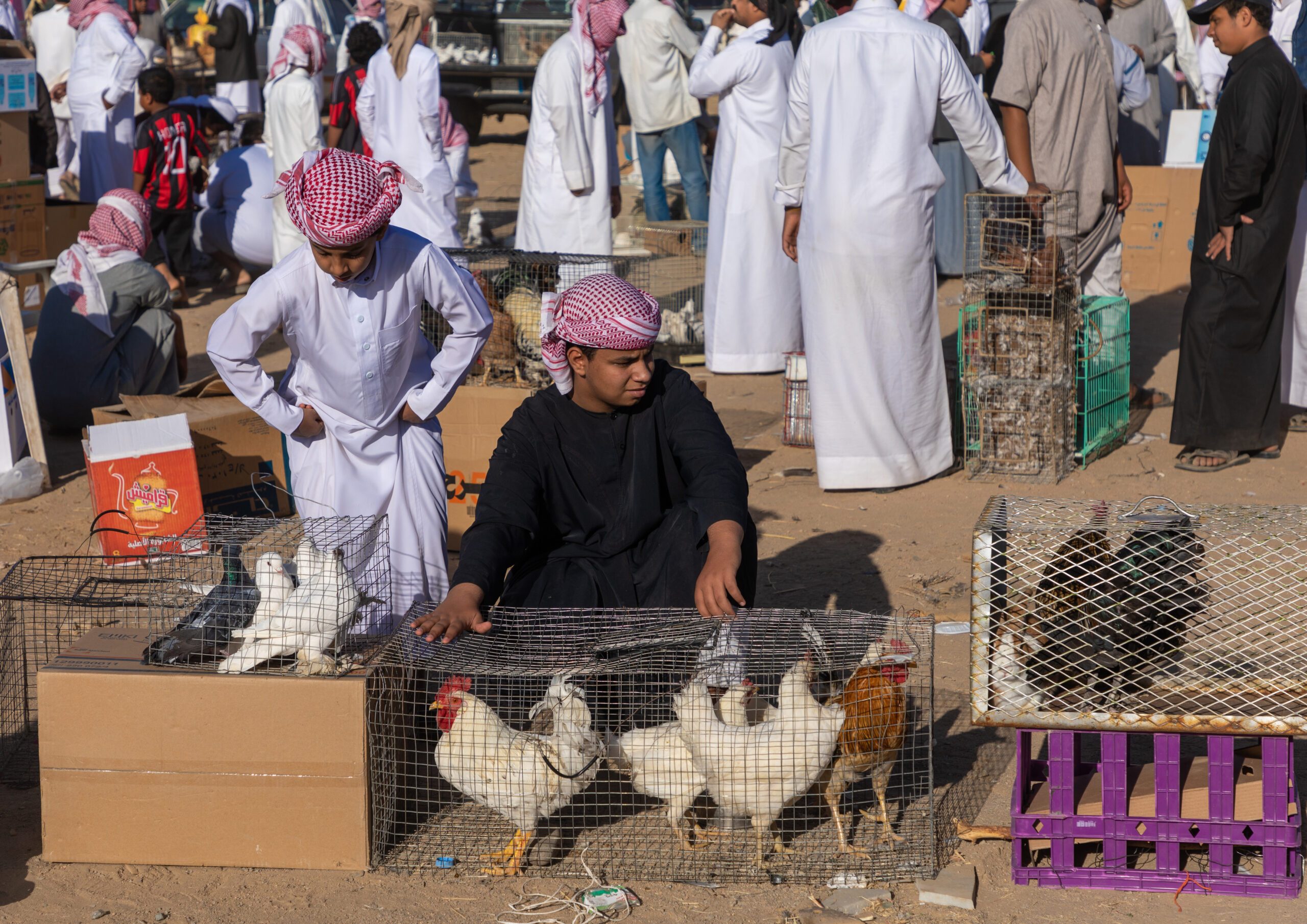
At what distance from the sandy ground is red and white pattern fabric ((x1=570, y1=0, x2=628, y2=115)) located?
5.97ft

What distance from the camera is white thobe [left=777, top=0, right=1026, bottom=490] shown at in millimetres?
5531

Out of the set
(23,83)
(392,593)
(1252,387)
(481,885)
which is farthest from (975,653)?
(23,83)

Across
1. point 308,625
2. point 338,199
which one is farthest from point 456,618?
point 338,199

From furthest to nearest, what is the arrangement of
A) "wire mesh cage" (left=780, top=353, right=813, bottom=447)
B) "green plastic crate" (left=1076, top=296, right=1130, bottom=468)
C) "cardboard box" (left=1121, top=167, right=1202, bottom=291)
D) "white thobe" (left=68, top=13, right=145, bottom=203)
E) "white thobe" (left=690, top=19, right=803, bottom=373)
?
"white thobe" (left=68, top=13, right=145, bottom=203) → "cardboard box" (left=1121, top=167, right=1202, bottom=291) → "white thobe" (left=690, top=19, right=803, bottom=373) → "wire mesh cage" (left=780, top=353, right=813, bottom=447) → "green plastic crate" (left=1076, top=296, right=1130, bottom=468)

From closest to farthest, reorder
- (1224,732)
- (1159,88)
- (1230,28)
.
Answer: (1224,732) < (1230,28) < (1159,88)

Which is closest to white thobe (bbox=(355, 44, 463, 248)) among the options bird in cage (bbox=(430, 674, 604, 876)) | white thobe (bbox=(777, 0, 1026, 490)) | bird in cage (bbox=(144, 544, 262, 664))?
white thobe (bbox=(777, 0, 1026, 490))

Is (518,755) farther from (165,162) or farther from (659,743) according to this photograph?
(165,162)

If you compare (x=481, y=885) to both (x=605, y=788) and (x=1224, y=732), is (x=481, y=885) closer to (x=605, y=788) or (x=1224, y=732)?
(x=605, y=788)

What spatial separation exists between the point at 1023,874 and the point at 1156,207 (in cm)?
735

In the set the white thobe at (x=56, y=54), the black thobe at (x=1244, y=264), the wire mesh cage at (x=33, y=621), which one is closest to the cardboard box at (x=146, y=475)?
Answer: the wire mesh cage at (x=33, y=621)

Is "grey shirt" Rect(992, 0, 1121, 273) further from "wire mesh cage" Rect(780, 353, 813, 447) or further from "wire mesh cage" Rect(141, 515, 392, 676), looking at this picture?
"wire mesh cage" Rect(141, 515, 392, 676)

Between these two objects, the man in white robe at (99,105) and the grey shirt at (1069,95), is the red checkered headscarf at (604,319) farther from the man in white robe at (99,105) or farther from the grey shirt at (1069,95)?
the man in white robe at (99,105)

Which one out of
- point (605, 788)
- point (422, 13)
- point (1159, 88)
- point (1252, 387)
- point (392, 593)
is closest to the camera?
point (605, 788)

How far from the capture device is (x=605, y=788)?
3.21 m
